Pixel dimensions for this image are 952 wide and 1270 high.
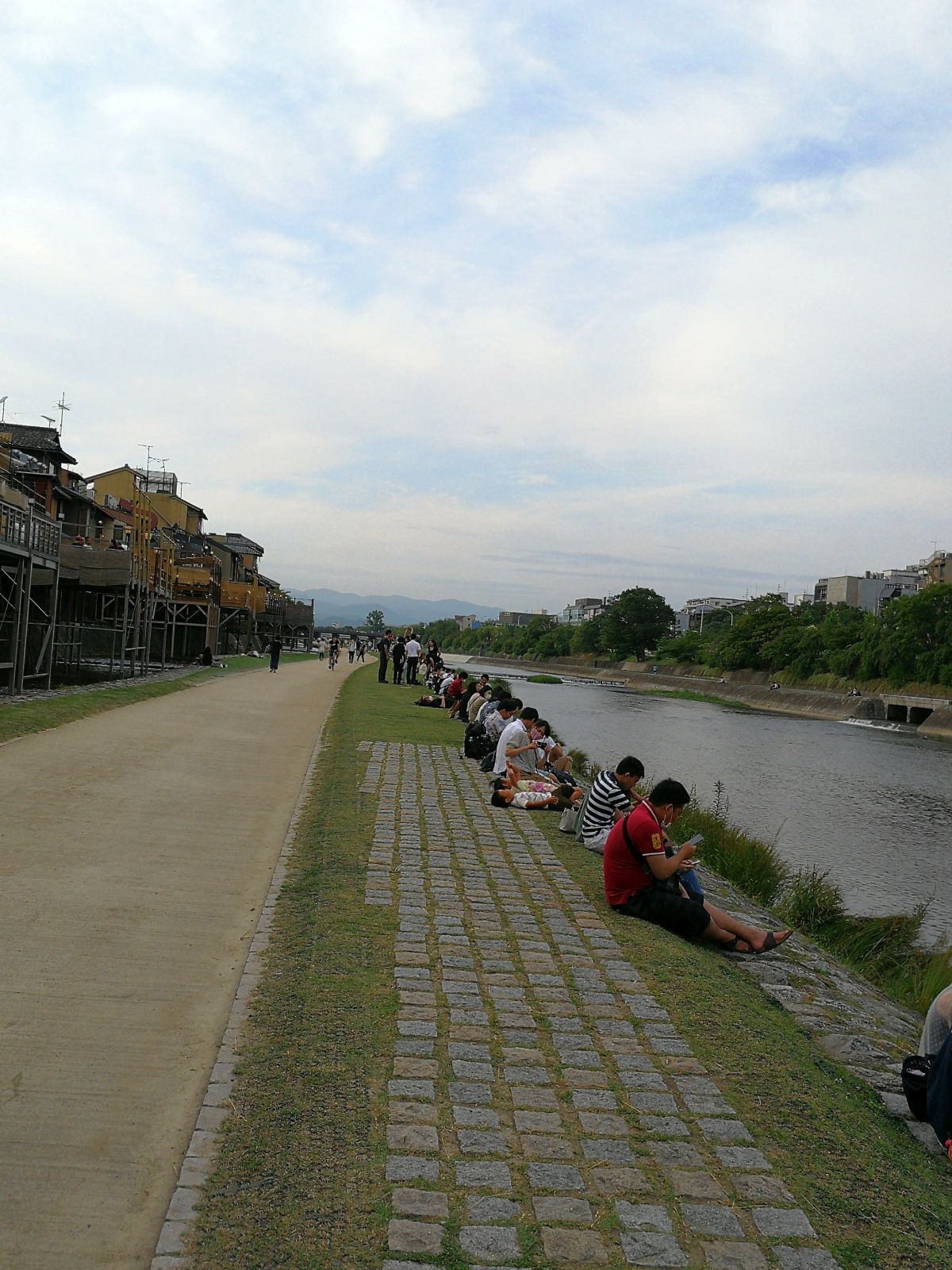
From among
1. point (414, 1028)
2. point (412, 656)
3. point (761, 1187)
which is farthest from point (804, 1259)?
point (412, 656)

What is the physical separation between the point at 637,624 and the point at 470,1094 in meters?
134

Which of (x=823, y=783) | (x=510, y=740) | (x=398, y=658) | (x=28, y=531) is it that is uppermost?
(x=28, y=531)

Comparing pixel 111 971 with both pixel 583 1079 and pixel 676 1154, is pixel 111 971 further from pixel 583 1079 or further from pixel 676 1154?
pixel 676 1154

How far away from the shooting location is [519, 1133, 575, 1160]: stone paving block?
397cm

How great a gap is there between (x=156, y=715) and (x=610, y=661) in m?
122

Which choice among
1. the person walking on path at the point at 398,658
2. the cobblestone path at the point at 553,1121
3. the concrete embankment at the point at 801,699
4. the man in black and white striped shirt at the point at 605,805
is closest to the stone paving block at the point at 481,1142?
the cobblestone path at the point at 553,1121

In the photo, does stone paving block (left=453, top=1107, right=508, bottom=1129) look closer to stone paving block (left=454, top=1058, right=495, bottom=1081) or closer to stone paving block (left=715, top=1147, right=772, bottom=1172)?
stone paving block (left=454, top=1058, right=495, bottom=1081)

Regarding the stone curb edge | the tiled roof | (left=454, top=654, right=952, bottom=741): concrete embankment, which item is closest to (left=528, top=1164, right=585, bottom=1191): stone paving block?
the stone curb edge

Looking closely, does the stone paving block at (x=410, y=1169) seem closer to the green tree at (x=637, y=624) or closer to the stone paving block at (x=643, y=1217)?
the stone paving block at (x=643, y=1217)

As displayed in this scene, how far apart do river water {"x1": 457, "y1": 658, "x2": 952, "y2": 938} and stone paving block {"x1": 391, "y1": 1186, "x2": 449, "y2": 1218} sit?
33.6ft

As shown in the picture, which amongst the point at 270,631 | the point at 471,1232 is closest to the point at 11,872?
the point at 471,1232

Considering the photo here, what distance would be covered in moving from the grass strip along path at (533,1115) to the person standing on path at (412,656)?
2691 centimetres

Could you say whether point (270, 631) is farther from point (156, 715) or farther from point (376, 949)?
point (376, 949)

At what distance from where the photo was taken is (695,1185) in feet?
12.6
